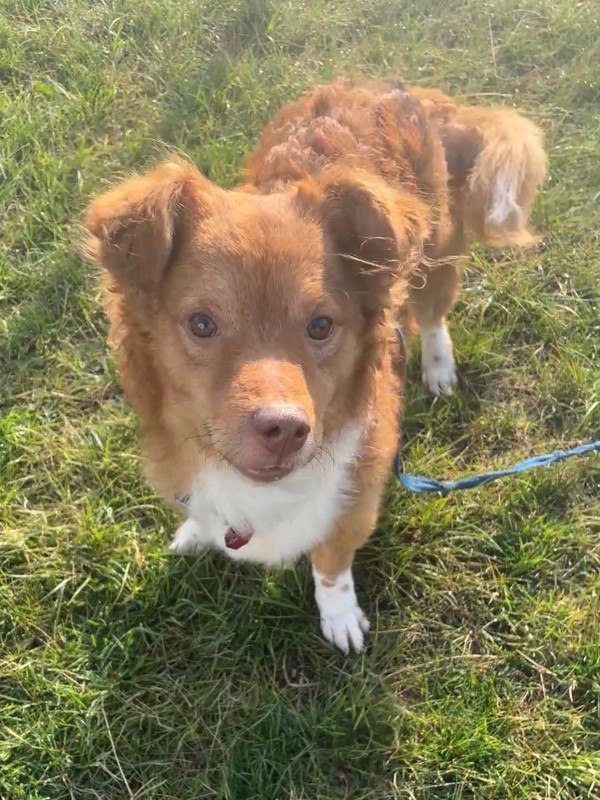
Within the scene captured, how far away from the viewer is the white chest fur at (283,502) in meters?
2.75

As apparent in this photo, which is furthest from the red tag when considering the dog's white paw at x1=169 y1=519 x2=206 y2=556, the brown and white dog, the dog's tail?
the dog's tail

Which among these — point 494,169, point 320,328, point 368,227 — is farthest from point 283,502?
point 494,169

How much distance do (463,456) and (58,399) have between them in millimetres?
2103

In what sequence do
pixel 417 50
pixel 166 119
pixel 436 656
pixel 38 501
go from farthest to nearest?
pixel 417 50 < pixel 166 119 < pixel 38 501 < pixel 436 656

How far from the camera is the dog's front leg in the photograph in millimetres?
2969

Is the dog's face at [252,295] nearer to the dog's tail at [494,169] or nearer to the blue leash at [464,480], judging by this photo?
the blue leash at [464,480]

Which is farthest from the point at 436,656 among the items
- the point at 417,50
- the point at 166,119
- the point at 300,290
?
the point at 417,50

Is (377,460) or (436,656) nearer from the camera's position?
(377,460)

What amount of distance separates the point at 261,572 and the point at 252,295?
1.61m

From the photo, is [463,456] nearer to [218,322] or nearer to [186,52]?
[218,322]

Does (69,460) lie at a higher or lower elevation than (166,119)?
lower

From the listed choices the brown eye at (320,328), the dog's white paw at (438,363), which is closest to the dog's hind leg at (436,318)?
the dog's white paw at (438,363)

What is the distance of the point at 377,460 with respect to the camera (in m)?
2.94

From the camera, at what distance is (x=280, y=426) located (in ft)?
6.95
